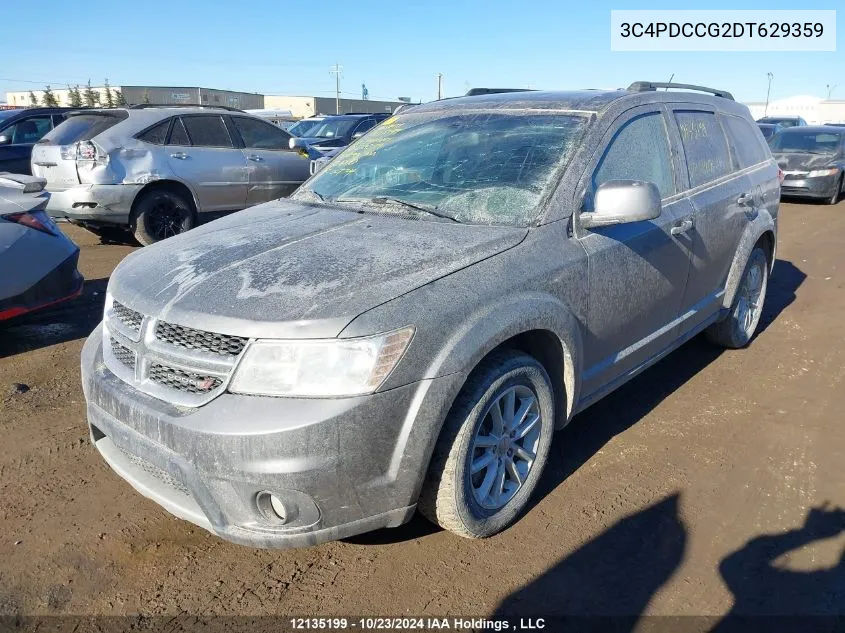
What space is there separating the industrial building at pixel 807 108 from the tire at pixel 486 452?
81.2 meters

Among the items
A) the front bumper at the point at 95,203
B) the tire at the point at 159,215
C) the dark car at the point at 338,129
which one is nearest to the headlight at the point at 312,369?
the tire at the point at 159,215

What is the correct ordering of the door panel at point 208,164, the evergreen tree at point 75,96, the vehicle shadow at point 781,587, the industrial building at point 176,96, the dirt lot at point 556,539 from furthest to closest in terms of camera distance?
the industrial building at point 176,96 < the evergreen tree at point 75,96 < the door panel at point 208,164 < the dirt lot at point 556,539 < the vehicle shadow at point 781,587

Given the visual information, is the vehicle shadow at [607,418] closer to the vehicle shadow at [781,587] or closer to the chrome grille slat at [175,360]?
the vehicle shadow at [781,587]

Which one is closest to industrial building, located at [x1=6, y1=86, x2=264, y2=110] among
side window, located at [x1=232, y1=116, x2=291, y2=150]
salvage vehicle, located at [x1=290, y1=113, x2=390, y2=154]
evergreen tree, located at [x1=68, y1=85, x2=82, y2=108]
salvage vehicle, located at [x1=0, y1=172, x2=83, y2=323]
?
evergreen tree, located at [x1=68, y1=85, x2=82, y2=108]

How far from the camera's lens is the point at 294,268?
8.68ft

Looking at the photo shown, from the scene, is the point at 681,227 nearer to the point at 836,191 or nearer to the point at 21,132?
the point at 21,132

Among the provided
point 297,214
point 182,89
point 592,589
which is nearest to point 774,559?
point 592,589

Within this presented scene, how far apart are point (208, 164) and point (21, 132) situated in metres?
4.56

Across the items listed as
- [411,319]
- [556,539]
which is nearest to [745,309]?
[556,539]

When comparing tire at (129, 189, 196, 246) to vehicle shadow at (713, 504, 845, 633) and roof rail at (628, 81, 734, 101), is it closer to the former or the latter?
roof rail at (628, 81, 734, 101)

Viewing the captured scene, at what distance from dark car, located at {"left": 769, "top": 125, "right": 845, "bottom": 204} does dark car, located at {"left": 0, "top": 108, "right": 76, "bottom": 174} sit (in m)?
12.5

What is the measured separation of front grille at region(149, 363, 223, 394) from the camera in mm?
2371

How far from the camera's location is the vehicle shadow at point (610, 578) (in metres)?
2.50

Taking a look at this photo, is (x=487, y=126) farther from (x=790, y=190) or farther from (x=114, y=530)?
(x=790, y=190)
